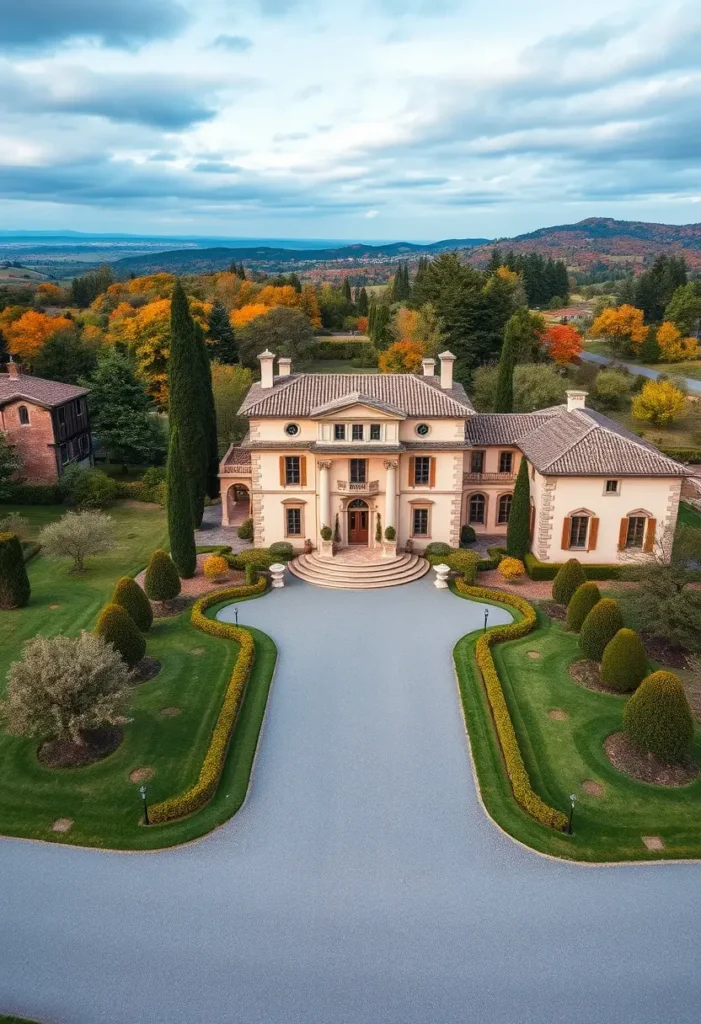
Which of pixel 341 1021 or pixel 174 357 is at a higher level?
pixel 174 357

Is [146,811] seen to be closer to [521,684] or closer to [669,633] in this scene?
[521,684]

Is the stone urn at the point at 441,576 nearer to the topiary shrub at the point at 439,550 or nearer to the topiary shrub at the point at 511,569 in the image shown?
the topiary shrub at the point at 439,550

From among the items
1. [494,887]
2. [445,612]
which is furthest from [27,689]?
[445,612]

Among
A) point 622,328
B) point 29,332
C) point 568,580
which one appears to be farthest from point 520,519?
point 29,332

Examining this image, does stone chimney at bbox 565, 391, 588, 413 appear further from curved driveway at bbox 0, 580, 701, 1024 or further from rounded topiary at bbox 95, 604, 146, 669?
rounded topiary at bbox 95, 604, 146, 669

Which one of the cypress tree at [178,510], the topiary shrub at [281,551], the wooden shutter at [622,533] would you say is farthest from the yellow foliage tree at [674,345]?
the cypress tree at [178,510]

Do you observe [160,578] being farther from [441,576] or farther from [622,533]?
[622,533]

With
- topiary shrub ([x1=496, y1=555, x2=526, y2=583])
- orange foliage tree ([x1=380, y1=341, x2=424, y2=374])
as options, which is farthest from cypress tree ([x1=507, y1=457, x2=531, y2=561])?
orange foliage tree ([x1=380, y1=341, x2=424, y2=374])
